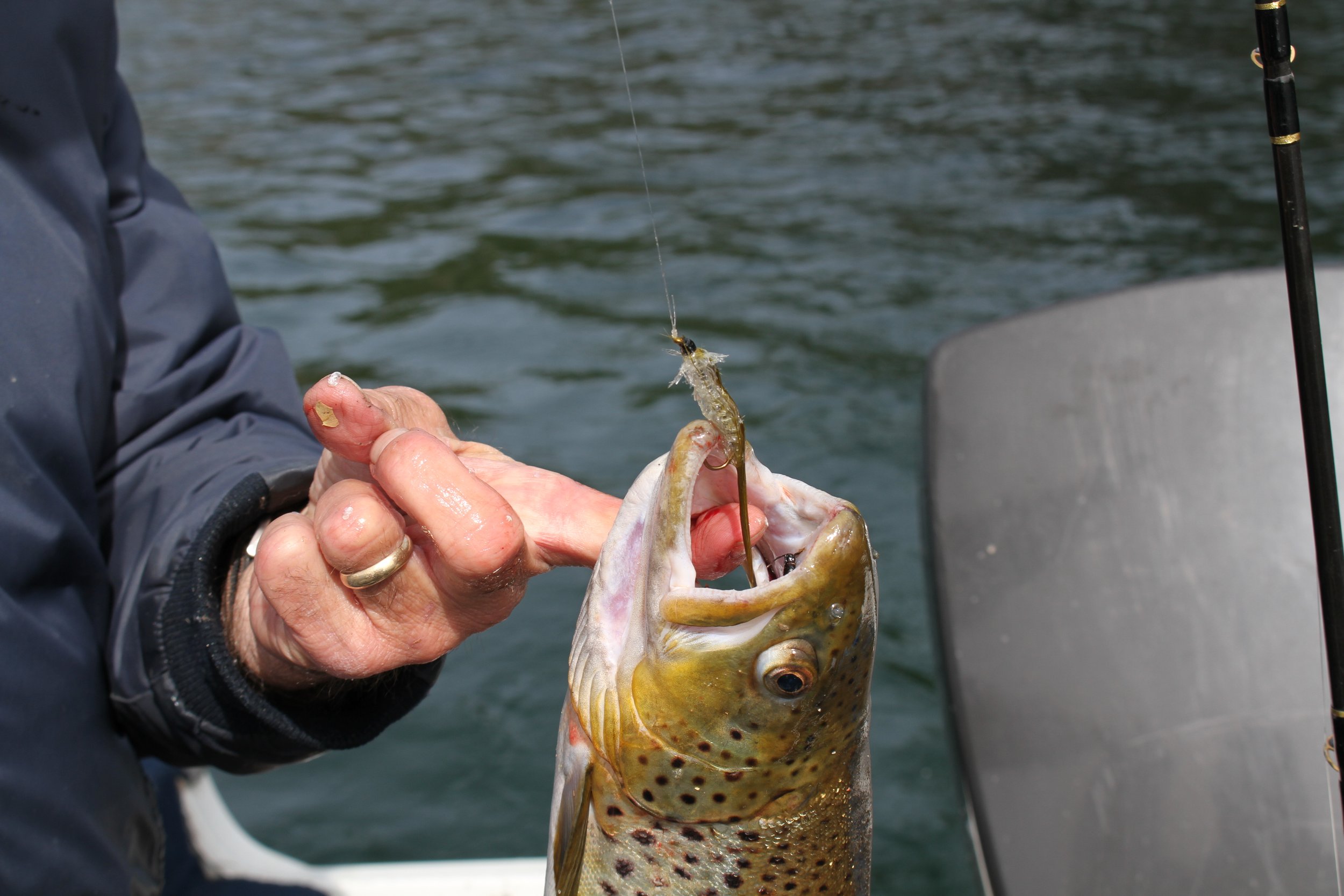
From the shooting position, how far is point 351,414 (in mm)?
1964

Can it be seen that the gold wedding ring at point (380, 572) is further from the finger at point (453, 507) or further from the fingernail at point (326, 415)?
the fingernail at point (326, 415)

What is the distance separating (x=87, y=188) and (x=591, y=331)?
6.46 meters

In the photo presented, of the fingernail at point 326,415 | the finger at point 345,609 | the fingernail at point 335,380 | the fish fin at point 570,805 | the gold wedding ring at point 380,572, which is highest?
the fingernail at point 335,380

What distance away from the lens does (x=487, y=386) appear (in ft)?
27.2

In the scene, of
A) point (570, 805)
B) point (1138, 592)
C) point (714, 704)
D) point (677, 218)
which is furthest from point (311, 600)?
point (677, 218)

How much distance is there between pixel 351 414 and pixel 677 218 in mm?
Result: 9313

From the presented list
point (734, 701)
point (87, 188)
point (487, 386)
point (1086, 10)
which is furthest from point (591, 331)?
point (1086, 10)

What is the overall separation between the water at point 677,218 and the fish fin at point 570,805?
8.85ft

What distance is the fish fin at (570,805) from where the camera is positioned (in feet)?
6.56

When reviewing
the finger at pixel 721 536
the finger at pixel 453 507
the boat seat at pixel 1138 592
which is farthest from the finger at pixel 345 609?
the boat seat at pixel 1138 592

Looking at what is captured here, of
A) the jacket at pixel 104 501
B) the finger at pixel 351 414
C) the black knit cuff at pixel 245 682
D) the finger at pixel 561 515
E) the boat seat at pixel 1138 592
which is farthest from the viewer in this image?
the boat seat at pixel 1138 592

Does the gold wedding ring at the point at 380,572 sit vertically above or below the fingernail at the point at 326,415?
below

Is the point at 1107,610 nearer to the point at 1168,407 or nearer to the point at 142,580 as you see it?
the point at 1168,407

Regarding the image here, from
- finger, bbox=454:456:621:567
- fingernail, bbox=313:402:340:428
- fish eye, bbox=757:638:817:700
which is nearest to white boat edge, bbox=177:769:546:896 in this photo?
finger, bbox=454:456:621:567
